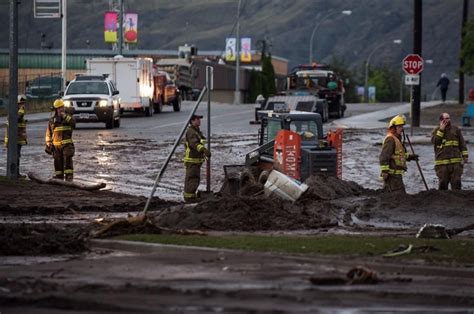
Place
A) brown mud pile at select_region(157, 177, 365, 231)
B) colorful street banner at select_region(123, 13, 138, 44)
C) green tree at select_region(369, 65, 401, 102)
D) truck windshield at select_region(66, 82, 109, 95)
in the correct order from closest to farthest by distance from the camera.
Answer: brown mud pile at select_region(157, 177, 365, 231), truck windshield at select_region(66, 82, 109, 95), colorful street banner at select_region(123, 13, 138, 44), green tree at select_region(369, 65, 401, 102)

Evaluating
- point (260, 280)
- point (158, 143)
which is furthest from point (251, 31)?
point (260, 280)

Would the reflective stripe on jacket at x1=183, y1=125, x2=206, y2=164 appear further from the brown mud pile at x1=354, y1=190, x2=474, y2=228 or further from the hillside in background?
the hillside in background

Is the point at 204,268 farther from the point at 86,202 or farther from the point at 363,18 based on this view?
the point at 363,18

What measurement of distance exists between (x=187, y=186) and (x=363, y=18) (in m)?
166

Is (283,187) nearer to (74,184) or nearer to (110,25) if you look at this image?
(74,184)

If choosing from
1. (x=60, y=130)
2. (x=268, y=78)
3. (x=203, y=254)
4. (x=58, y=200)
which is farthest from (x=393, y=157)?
(x=268, y=78)

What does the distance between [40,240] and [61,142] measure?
964 centimetres

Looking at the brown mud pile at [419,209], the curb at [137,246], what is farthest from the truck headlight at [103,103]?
the curb at [137,246]

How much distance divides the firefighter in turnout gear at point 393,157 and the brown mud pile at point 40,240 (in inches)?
257

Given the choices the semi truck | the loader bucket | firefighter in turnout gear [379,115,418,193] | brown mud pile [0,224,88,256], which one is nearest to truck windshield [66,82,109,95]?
the semi truck

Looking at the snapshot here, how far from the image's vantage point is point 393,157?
21953mm

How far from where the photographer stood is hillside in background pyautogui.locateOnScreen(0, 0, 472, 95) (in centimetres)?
17110

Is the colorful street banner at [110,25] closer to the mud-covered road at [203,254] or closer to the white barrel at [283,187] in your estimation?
the mud-covered road at [203,254]

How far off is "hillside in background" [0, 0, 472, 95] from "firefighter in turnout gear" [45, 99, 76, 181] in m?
133
